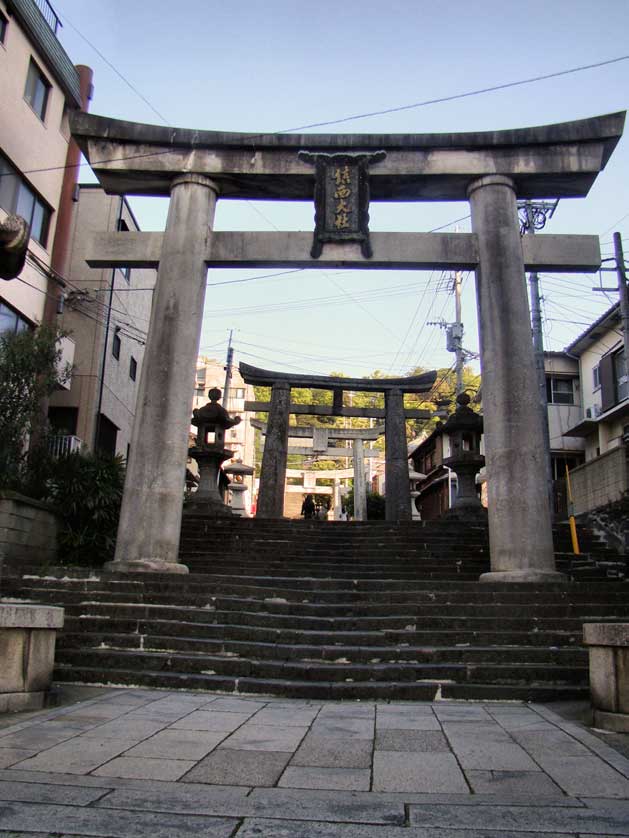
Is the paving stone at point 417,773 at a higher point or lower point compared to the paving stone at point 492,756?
lower

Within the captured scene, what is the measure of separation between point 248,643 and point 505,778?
13.3 feet

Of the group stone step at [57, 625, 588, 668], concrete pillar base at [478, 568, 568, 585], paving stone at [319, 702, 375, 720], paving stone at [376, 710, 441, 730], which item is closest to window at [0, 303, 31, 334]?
stone step at [57, 625, 588, 668]

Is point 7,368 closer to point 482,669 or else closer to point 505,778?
point 482,669

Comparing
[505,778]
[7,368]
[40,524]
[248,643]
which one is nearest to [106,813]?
[505,778]

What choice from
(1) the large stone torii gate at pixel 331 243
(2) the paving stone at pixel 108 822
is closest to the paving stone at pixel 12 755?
(2) the paving stone at pixel 108 822

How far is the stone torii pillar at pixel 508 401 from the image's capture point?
408 inches

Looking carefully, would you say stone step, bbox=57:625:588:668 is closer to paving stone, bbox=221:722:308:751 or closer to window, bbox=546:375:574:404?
paving stone, bbox=221:722:308:751

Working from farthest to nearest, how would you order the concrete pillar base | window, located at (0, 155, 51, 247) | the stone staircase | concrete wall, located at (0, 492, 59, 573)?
1. window, located at (0, 155, 51, 247)
2. concrete wall, located at (0, 492, 59, 573)
3. the concrete pillar base
4. the stone staircase

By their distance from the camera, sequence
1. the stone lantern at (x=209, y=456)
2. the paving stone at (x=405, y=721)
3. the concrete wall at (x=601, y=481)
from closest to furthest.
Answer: the paving stone at (x=405, y=721), the concrete wall at (x=601, y=481), the stone lantern at (x=209, y=456)

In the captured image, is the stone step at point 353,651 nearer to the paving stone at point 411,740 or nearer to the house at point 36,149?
the paving stone at point 411,740

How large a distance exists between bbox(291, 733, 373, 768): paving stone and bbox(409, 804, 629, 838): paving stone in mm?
883

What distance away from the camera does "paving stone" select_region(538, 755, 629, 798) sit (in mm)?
3777

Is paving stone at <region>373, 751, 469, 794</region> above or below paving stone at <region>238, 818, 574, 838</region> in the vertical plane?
above

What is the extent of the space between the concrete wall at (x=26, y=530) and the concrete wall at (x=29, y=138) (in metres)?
6.48
